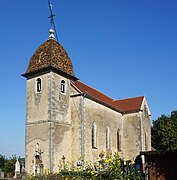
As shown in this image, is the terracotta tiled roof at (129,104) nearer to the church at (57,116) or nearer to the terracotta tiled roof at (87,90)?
the terracotta tiled roof at (87,90)

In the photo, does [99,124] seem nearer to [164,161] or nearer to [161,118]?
[164,161]

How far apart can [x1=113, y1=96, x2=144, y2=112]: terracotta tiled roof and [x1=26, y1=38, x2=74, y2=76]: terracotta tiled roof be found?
31.3 ft

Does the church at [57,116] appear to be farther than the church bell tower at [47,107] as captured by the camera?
Yes

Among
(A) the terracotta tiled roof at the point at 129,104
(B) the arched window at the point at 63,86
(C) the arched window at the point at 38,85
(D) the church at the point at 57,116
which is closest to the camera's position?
(D) the church at the point at 57,116

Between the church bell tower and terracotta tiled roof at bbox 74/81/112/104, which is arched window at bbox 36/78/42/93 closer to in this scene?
the church bell tower

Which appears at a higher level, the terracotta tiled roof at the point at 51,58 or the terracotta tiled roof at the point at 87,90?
the terracotta tiled roof at the point at 51,58

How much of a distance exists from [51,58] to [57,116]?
5.16 metres

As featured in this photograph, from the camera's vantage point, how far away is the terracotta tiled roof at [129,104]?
3260 cm

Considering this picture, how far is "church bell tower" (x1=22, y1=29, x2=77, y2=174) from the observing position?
22.7 m

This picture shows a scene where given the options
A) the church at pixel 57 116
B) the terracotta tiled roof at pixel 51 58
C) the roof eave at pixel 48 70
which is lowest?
the church at pixel 57 116

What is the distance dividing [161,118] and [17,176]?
29.0m

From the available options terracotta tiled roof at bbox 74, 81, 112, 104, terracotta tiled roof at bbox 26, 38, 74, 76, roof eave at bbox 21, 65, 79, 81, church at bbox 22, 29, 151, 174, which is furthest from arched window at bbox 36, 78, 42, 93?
terracotta tiled roof at bbox 74, 81, 112, 104

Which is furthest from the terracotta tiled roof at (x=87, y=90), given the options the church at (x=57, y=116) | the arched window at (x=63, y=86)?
the arched window at (x=63, y=86)

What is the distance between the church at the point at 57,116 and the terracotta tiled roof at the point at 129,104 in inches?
203
